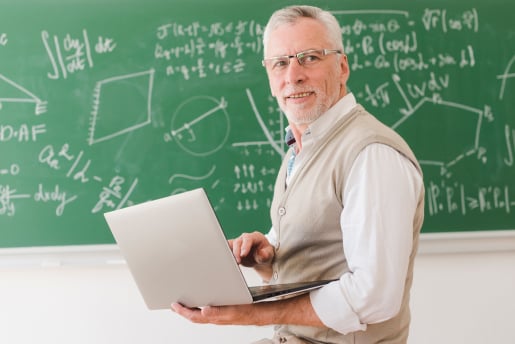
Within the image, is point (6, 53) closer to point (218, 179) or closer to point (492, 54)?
point (218, 179)

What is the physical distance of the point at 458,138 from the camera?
280 centimetres

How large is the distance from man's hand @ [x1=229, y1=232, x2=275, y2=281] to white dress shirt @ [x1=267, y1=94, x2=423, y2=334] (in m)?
0.33

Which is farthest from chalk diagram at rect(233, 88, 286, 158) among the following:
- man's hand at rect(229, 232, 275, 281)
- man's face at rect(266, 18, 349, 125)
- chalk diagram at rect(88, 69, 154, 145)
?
man's face at rect(266, 18, 349, 125)

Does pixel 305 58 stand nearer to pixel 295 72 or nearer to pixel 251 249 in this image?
Answer: pixel 295 72

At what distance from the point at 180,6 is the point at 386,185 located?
165 cm

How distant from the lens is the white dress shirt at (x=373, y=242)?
4.83ft

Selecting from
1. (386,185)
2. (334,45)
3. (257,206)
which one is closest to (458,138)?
(257,206)

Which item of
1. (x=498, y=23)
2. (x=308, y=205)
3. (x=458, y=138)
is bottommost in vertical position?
(x=458, y=138)

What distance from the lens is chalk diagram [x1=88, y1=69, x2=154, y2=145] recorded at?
9.23ft

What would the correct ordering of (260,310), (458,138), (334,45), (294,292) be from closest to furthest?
(294,292)
(260,310)
(334,45)
(458,138)

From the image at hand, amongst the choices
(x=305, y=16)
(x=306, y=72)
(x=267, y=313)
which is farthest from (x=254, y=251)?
(x=305, y=16)

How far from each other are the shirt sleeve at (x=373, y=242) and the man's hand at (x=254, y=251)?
329 millimetres

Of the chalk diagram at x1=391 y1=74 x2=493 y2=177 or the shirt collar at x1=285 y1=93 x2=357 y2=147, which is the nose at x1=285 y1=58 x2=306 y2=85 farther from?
the chalk diagram at x1=391 y1=74 x2=493 y2=177

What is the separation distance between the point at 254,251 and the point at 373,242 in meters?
0.52
